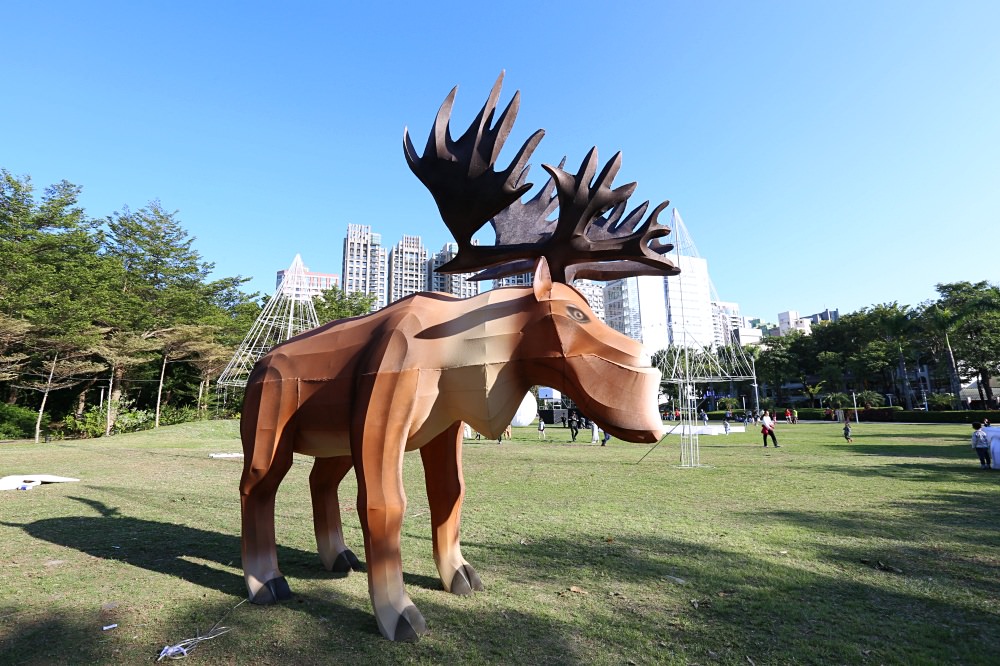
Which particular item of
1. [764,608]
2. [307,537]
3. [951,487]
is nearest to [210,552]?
[307,537]

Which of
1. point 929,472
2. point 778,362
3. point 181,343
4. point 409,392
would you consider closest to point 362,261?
point 181,343

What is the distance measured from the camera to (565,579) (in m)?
4.89

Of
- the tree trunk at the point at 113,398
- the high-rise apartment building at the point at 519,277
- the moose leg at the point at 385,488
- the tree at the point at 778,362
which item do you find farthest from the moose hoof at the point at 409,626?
the tree at the point at 778,362

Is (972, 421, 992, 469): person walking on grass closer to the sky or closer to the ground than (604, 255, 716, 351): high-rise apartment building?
closer to the ground

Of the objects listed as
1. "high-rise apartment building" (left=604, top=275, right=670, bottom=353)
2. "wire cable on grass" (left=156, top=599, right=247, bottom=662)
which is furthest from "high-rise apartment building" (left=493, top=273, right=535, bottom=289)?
"high-rise apartment building" (left=604, top=275, right=670, bottom=353)

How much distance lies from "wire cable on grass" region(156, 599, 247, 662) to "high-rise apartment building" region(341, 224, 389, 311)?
8421cm

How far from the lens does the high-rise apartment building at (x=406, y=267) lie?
67688 mm

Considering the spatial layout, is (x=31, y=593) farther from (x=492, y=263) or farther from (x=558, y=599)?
(x=492, y=263)

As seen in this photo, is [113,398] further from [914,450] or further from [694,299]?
[914,450]

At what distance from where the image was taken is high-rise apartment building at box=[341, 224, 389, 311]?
86250 mm

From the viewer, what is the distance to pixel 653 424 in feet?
12.5

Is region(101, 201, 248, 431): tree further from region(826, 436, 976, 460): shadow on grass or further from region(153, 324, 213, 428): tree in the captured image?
region(826, 436, 976, 460): shadow on grass

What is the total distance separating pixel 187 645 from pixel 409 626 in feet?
4.84

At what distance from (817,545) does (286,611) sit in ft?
18.9
